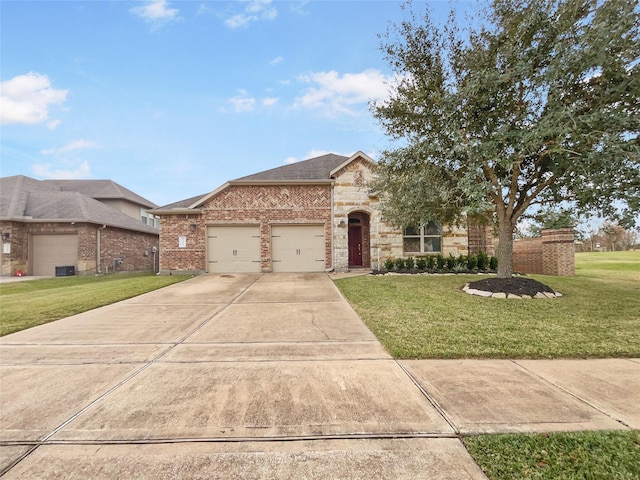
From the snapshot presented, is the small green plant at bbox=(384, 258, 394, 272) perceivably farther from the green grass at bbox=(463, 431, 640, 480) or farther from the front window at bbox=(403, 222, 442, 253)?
the green grass at bbox=(463, 431, 640, 480)

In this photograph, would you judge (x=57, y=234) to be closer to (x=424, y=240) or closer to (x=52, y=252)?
(x=52, y=252)

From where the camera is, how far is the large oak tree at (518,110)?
247 inches

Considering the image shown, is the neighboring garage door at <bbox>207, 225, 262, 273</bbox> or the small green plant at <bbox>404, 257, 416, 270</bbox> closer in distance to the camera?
the small green plant at <bbox>404, 257, 416, 270</bbox>

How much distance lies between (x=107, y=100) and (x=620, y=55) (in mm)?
18618

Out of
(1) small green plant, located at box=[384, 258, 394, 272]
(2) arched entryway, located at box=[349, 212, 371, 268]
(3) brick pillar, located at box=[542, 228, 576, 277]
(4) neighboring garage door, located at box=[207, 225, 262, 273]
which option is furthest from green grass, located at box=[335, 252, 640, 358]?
(4) neighboring garage door, located at box=[207, 225, 262, 273]

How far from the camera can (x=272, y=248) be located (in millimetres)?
13531

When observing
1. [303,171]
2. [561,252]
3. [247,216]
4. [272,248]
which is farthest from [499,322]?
[303,171]

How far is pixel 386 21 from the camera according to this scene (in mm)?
8227

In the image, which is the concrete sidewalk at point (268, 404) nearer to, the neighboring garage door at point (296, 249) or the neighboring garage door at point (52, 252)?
the neighboring garage door at point (296, 249)

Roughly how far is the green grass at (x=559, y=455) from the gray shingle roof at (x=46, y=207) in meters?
18.8

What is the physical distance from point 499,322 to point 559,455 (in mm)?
3771

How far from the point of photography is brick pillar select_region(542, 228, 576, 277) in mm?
12164

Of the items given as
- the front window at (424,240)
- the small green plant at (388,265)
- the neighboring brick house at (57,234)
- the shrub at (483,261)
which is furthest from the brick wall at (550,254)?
the neighboring brick house at (57,234)

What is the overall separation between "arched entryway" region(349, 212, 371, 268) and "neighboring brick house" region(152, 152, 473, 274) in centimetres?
106
